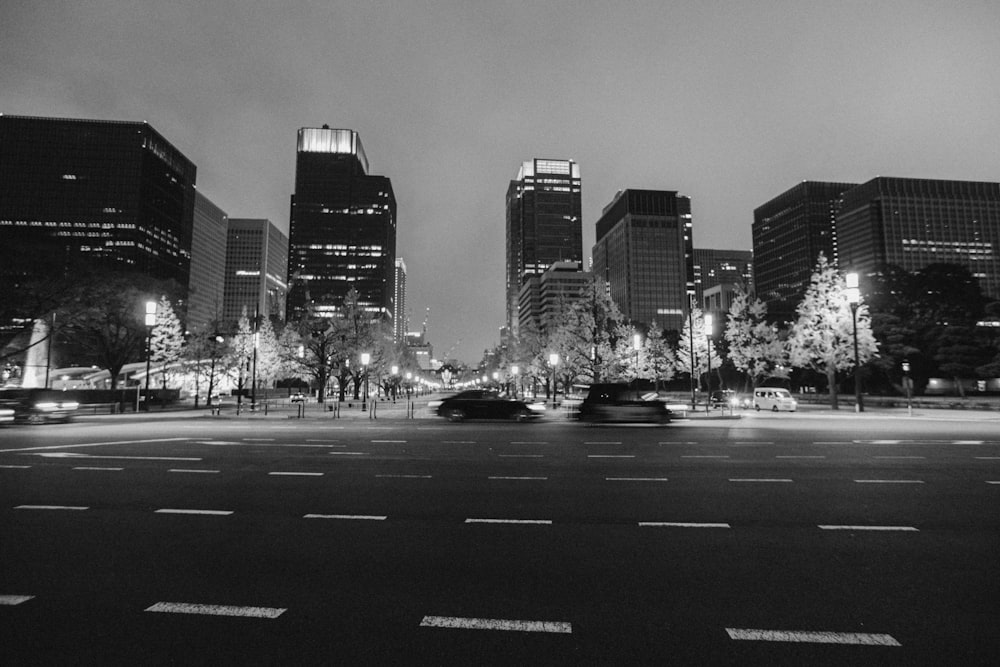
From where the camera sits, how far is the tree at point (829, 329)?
41.2 metres

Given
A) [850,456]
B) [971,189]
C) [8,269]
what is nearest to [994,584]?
[850,456]

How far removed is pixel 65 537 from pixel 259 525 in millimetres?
2280

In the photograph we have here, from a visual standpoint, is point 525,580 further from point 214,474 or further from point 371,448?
point 371,448

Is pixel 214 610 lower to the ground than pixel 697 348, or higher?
lower

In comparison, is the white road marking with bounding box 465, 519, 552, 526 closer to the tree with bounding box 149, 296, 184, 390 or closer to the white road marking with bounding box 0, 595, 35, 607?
the white road marking with bounding box 0, 595, 35, 607

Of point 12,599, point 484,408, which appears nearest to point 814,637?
point 12,599

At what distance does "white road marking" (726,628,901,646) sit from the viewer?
401cm

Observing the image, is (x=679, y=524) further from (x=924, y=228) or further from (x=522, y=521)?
(x=924, y=228)

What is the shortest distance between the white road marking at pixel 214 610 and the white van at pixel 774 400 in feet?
140

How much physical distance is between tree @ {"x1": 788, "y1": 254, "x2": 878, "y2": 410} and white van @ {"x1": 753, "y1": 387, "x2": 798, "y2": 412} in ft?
10.7

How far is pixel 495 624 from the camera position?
4.32 m

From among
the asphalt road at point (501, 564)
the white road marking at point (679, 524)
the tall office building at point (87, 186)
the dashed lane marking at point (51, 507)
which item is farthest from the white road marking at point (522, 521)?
the tall office building at point (87, 186)

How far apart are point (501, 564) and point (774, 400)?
41.8 metres

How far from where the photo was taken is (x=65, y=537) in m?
6.82
